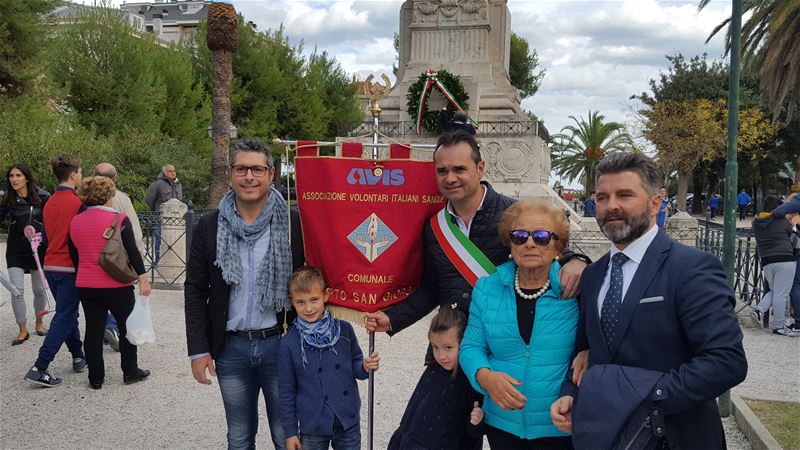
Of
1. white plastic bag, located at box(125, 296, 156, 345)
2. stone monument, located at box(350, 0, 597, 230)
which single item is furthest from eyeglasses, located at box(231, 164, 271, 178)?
stone monument, located at box(350, 0, 597, 230)

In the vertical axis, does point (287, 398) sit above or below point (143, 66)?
below

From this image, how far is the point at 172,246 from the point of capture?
40.1ft

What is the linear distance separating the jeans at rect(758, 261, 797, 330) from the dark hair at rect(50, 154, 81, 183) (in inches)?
356

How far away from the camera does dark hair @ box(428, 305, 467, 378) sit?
3021 mm

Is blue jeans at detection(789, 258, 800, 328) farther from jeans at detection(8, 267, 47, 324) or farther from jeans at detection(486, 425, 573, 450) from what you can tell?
jeans at detection(8, 267, 47, 324)

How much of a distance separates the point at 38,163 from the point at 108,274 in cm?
1636

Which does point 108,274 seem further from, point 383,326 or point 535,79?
point 535,79

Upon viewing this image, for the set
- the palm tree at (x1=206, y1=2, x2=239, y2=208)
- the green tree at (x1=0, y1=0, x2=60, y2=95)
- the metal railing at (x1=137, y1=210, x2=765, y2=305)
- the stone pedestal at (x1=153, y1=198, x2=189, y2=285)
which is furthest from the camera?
the green tree at (x1=0, y1=0, x2=60, y2=95)

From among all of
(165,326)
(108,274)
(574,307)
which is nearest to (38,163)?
(165,326)

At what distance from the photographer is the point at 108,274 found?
562cm

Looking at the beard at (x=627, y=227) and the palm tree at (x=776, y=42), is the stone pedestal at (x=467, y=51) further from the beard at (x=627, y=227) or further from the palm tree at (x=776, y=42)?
the beard at (x=627, y=227)

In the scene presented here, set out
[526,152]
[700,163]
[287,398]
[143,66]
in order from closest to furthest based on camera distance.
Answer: [287,398]
[526,152]
[143,66]
[700,163]

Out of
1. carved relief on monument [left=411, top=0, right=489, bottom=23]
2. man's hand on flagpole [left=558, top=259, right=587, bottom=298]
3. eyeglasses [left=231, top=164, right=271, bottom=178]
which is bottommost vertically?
man's hand on flagpole [left=558, top=259, right=587, bottom=298]

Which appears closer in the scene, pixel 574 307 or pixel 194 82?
pixel 574 307
